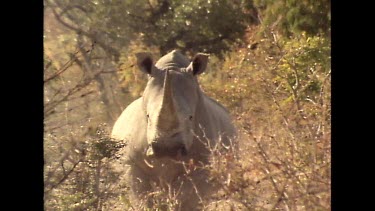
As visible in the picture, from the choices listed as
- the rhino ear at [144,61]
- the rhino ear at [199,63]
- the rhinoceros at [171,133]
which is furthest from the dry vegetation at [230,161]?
the rhino ear at [199,63]

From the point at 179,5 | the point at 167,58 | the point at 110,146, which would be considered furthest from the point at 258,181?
the point at 179,5

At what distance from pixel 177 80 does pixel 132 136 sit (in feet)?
2.38

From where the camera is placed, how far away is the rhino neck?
680 centimetres

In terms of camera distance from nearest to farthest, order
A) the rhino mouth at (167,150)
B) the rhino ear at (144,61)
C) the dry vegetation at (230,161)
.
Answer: the dry vegetation at (230,161)
the rhino mouth at (167,150)
the rhino ear at (144,61)

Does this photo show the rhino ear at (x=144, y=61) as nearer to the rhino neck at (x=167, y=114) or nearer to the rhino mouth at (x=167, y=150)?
the rhino neck at (x=167, y=114)

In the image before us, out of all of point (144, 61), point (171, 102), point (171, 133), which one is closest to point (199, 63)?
point (144, 61)

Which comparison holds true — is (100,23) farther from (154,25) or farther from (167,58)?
(167,58)

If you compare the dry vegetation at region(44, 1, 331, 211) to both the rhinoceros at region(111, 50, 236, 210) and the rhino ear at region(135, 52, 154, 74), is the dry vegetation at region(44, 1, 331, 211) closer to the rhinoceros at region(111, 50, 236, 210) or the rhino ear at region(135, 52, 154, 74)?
the rhinoceros at region(111, 50, 236, 210)

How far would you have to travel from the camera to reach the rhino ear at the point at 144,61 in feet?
24.4

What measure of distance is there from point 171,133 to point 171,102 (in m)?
0.28

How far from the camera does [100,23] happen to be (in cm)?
1603
